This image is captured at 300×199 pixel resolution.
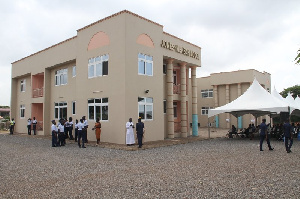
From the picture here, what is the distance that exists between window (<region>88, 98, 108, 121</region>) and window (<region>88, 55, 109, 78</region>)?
165 centimetres

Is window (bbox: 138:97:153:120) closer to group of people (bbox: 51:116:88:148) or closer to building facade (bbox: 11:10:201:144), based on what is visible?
building facade (bbox: 11:10:201:144)

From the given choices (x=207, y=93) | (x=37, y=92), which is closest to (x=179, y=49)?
(x=37, y=92)

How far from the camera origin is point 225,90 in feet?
114

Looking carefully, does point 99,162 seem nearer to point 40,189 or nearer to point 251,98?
point 40,189

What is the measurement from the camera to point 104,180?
711 centimetres

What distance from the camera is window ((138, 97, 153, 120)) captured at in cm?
1592

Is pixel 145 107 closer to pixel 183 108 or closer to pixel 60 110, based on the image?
pixel 183 108

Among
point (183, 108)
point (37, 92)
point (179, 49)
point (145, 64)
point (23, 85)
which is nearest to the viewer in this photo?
point (145, 64)

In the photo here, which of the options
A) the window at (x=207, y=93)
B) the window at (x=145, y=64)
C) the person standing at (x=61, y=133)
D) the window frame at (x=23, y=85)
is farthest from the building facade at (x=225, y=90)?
the window frame at (x=23, y=85)

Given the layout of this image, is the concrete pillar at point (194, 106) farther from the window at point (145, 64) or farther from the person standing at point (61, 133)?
the person standing at point (61, 133)

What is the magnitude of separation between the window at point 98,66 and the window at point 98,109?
5.40ft

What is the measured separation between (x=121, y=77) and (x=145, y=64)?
2128 mm

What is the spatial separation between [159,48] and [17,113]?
18.0 m

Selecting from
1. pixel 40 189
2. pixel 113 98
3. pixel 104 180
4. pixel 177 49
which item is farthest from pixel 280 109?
pixel 40 189
